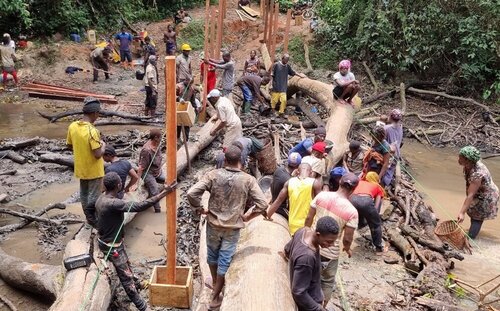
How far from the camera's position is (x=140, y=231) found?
7.18 m

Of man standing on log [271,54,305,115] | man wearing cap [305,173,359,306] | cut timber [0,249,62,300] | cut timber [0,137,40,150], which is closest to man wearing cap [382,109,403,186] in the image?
man wearing cap [305,173,359,306]

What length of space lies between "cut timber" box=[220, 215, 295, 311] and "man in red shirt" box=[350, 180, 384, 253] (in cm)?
134

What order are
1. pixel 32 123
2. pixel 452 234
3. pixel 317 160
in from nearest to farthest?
pixel 317 160
pixel 452 234
pixel 32 123

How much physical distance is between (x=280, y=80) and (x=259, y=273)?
26.0 feet

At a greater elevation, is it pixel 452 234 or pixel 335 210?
pixel 335 210

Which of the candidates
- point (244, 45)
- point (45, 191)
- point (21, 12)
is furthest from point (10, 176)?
point (244, 45)

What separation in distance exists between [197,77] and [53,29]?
6130mm

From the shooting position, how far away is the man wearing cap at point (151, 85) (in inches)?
466

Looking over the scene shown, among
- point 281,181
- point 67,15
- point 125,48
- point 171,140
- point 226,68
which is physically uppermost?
point 67,15

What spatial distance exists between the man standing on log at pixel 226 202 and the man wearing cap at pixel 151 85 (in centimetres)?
770

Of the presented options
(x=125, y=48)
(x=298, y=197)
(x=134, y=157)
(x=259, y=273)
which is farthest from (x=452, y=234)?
(x=125, y=48)

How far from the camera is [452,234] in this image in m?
6.93

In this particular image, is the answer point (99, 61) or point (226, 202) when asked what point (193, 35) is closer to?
point (99, 61)

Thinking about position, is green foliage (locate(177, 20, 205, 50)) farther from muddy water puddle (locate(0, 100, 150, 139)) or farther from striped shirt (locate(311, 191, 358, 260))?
striped shirt (locate(311, 191, 358, 260))
